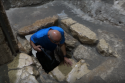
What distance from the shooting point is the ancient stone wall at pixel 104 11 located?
6.42 ft

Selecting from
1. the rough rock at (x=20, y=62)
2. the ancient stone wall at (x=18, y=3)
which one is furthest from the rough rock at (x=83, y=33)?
the ancient stone wall at (x=18, y=3)

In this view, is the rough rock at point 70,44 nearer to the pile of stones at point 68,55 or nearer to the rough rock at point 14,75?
the pile of stones at point 68,55

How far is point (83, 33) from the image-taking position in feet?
6.10

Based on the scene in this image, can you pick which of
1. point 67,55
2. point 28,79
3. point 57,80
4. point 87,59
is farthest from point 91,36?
point 28,79

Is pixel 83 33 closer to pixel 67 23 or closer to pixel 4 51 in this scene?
pixel 67 23

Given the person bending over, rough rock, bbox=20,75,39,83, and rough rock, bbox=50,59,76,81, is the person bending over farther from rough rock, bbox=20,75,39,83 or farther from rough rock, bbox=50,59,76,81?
rough rock, bbox=20,75,39,83

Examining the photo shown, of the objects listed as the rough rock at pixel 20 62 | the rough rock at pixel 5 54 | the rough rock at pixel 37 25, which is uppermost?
the rough rock at pixel 5 54

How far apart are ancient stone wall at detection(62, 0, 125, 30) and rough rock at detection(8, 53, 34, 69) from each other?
168 cm

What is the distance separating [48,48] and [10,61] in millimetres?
971

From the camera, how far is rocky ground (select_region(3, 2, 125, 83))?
4.16 feet

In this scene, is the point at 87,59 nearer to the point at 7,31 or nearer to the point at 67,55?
the point at 67,55

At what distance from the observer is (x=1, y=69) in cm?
128

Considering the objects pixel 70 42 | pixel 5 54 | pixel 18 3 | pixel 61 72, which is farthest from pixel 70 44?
pixel 18 3

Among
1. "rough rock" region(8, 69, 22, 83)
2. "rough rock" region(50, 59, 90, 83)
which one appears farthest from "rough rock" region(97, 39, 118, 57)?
"rough rock" region(8, 69, 22, 83)
